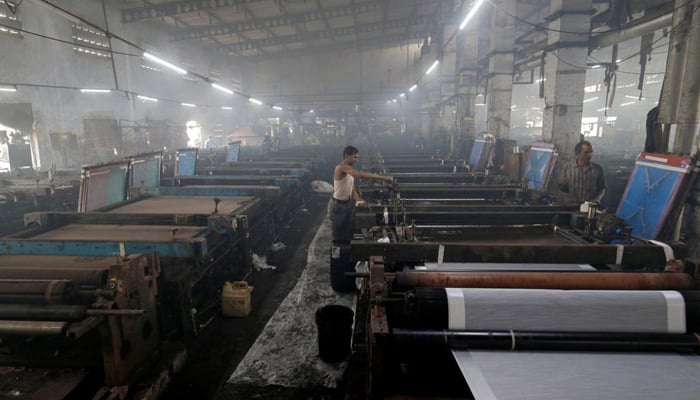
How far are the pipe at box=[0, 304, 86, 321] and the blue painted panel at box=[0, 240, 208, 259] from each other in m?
1.11

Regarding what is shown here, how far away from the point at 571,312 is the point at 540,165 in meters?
6.41

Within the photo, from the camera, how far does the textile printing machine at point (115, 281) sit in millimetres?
2539

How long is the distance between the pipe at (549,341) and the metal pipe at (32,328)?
6.64 feet

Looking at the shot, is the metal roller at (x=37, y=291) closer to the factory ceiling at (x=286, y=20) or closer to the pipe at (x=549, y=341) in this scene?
the pipe at (x=549, y=341)

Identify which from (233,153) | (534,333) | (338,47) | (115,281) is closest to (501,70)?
(233,153)

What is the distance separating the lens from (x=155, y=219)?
4.48m

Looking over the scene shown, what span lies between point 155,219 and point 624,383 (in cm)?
443

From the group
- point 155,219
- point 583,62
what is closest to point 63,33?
point 155,219

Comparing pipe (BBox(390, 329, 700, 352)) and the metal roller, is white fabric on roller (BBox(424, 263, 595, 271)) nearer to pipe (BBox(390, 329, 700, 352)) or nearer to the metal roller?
pipe (BBox(390, 329, 700, 352))

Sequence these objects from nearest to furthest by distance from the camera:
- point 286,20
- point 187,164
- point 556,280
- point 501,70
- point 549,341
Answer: point 549,341
point 556,280
point 187,164
point 501,70
point 286,20

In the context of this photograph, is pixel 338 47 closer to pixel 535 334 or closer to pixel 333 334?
pixel 333 334

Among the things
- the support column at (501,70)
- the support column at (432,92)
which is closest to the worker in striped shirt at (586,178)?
the support column at (501,70)

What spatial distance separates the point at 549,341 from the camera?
6.47 feet

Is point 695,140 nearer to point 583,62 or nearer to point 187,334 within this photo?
point 583,62
